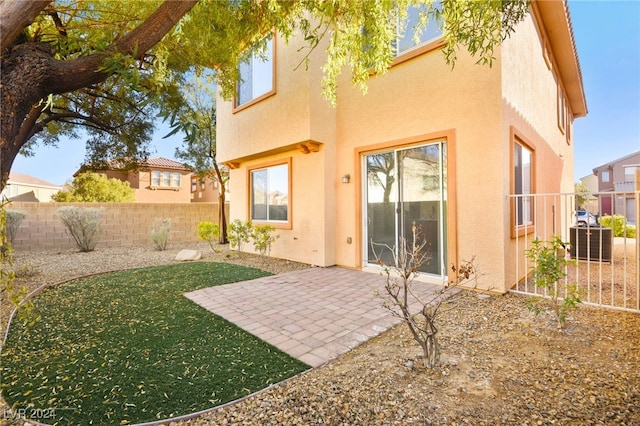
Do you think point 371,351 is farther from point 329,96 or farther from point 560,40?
point 560,40

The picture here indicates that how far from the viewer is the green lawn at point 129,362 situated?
2227mm

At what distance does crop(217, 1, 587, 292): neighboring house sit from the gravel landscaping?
180 cm

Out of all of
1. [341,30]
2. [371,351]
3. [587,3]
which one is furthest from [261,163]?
[587,3]

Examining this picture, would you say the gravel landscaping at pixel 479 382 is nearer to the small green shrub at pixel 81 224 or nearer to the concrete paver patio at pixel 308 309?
the concrete paver patio at pixel 308 309

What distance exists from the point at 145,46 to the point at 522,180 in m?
6.86

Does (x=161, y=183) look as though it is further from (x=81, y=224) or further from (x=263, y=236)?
(x=263, y=236)

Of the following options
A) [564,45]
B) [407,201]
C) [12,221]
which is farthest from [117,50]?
[564,45]

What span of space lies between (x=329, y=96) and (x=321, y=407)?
5613 millimetres

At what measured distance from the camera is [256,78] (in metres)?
8.81

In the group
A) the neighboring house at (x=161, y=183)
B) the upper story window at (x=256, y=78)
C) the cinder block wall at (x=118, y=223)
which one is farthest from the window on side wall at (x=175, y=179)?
the upper story window at (x=256, y=78)

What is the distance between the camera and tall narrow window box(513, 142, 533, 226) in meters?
5.67

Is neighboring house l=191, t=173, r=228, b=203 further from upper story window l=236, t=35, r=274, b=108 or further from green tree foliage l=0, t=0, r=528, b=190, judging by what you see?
upper story window l=236, t=35, r=274, b=108

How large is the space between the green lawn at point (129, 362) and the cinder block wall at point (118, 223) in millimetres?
7810

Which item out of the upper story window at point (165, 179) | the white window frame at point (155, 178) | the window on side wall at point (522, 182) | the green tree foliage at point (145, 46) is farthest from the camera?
the upper story window at point (165, 179)
